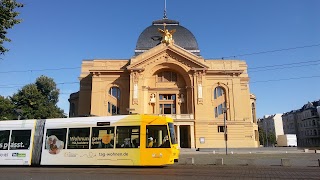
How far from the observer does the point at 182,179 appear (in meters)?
11.3

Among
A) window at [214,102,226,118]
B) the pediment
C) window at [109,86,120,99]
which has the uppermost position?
the pediment

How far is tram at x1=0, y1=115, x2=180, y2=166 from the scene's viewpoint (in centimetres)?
1683

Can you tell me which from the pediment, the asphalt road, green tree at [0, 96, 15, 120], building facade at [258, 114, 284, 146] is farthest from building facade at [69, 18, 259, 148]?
building facade at [258, 114, 284, 146]

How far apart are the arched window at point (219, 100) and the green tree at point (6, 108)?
35.5 m

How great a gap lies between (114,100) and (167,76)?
403 inches

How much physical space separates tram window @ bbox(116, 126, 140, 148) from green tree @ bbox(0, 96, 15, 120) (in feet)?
124

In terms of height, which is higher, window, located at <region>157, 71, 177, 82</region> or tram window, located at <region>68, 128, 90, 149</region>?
window, located at <region>157, 71, 177, 82</region>

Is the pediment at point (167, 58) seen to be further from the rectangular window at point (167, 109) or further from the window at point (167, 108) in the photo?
the rectangular window at point (167, 109)

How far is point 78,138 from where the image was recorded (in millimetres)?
18109

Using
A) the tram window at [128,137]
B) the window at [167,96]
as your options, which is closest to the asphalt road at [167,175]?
the tram window at [128,137]

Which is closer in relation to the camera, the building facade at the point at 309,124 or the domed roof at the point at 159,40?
the domed roof at the point at 159,40

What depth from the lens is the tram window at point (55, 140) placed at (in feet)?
60.3

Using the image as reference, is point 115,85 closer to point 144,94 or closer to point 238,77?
point 144,94

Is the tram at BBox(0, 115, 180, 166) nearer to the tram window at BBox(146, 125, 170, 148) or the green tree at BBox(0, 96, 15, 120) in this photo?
the tram window at BBox(146, 125, 170, 148)
